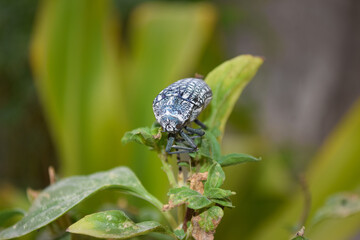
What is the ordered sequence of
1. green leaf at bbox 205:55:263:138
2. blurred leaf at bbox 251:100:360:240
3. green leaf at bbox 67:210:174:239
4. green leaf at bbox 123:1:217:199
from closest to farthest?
green leaf at bbox 67:210:174:239 → green leaf at bbox 205:55:263:138 → blurred leaf at bbox 251:100:360:240 → green leaf at bbox 123:1:217:199

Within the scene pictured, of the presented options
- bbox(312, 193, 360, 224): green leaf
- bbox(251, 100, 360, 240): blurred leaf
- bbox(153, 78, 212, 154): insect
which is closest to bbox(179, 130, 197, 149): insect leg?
bbox(153, 78, 212, 154): insect

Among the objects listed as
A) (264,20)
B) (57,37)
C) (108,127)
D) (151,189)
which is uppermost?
(264,20)

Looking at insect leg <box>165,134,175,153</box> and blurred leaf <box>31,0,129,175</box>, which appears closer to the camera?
insect leg <box>165,134,175,153</box>

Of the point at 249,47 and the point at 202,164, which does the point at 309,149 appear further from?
the point at 202,164

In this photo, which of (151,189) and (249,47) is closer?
(151,189)

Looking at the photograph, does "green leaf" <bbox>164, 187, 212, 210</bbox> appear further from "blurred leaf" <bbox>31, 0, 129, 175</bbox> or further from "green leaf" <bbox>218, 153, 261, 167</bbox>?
"blurred leaf" <bbox>31, 0, 129, 175</bbox>

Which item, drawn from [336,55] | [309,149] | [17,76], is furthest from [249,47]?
[17,76]
